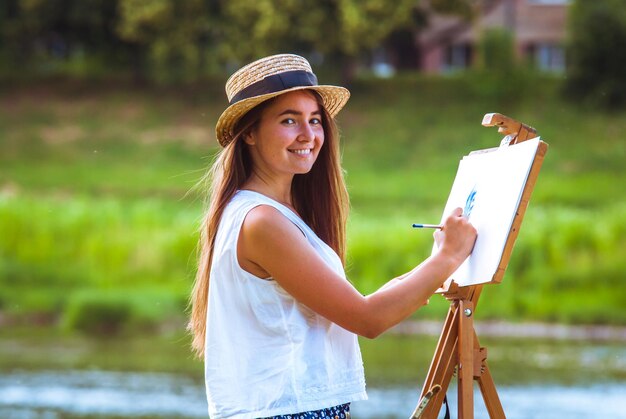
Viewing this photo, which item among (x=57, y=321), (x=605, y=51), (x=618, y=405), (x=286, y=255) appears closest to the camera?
(x=286, y=255)

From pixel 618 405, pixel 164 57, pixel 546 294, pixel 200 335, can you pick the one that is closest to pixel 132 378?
pixel 618 405

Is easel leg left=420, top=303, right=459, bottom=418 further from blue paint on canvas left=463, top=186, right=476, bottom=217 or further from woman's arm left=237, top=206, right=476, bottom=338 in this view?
woman's arm left=237, top=206, right=476, bottom=338

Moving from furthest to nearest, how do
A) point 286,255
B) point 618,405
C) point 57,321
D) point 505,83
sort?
point 505,83
point 57,321
point 618,405
point 286,255

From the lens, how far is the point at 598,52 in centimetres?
2106

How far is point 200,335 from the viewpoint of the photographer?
8.59 ft

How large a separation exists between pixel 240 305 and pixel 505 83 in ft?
67.8

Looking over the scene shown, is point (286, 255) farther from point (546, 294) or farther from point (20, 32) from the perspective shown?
point (20, 32)

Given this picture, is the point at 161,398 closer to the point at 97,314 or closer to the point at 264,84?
the point at 97,314

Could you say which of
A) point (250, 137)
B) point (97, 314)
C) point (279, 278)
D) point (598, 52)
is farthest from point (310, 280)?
point (598, 52)

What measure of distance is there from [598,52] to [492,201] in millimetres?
18977

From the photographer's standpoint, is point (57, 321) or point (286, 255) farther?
point (57, 321)

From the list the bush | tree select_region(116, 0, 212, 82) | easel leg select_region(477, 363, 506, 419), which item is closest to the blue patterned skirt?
easel leg select_region(477, 363, 506, 419)

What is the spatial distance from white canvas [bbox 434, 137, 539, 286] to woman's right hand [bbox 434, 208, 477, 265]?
0.04 m

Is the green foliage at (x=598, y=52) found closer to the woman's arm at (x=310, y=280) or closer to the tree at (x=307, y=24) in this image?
the tree at (x=307, y=24)
